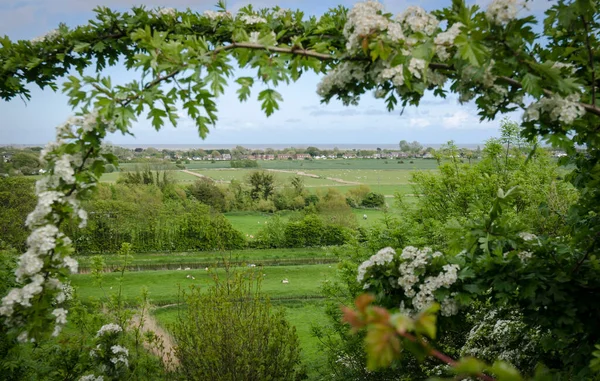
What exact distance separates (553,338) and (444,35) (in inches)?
85.6

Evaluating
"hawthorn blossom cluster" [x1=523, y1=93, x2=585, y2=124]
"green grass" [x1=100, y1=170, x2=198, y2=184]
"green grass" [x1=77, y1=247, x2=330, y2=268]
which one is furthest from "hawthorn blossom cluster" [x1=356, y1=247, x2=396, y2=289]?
"green grass" [x1=100, y1=170, x2=198, y2=184]

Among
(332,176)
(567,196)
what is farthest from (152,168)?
(567,196)

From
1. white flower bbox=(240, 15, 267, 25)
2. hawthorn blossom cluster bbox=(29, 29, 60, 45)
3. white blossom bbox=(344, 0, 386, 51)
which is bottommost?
white blossom bbox=(344, 0, 386, 51)

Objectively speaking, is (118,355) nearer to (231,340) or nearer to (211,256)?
(231,340)

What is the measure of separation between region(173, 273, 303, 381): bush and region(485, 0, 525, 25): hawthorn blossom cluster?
5.31m

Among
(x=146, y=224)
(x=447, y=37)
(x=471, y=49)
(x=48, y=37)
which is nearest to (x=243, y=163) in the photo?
(x=146, y=224)

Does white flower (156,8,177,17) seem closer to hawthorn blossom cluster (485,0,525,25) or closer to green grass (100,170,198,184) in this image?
hawthorn blossom cluster (485,0,525,25)

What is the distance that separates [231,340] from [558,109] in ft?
17.7

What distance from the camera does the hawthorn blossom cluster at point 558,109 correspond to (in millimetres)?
2008

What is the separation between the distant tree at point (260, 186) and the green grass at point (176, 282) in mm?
13520

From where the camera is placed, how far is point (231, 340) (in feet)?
20.7

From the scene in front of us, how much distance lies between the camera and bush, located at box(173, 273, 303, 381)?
629cm

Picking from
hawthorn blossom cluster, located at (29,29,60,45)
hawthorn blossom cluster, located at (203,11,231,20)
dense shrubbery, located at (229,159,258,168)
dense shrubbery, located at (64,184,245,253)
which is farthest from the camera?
dense shrubbery, located at (229,159,258,168)

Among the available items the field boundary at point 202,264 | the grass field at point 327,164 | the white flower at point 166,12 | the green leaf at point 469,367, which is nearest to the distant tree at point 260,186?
the field boundary at point 202,264
